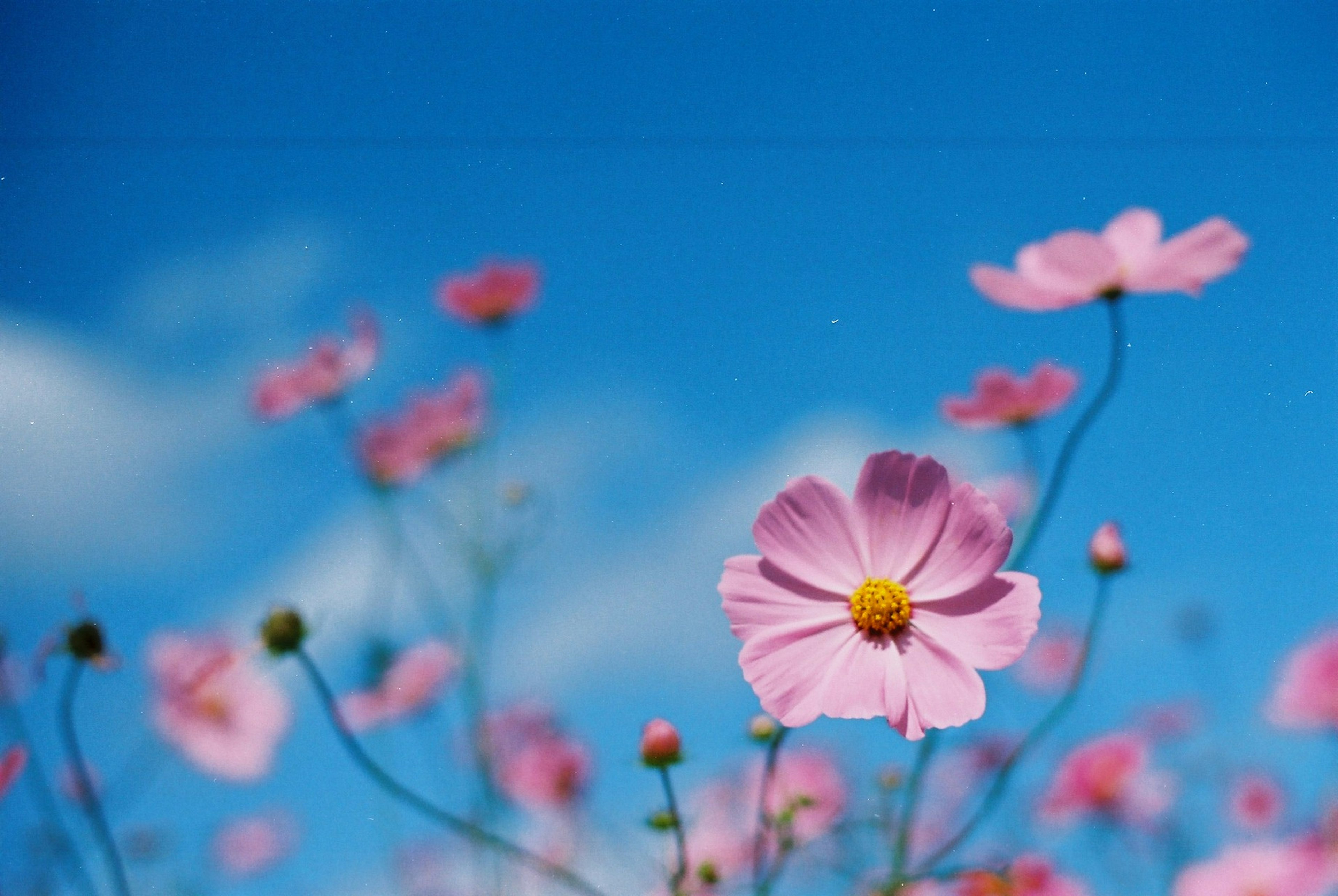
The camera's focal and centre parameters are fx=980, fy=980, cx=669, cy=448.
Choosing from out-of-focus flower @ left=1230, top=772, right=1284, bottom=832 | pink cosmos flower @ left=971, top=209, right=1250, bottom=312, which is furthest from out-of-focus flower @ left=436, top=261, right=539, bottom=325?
out-of-focus flower @ left=1230, top=772, right=1284, bottom=832

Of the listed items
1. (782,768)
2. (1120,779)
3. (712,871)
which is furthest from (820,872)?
(1120,779)

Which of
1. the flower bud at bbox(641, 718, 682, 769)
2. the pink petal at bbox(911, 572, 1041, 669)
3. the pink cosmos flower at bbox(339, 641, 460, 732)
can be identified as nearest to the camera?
the pink petal at bbox(911, 572, 1041, 669)

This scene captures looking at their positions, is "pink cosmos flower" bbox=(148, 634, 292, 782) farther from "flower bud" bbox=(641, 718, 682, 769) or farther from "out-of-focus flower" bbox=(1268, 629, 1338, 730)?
"out-of-focus flower" bbox=(1268, 629, 1338, 730)

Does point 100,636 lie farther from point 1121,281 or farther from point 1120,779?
point 1120,779

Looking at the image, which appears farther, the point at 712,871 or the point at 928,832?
the point at 928,832

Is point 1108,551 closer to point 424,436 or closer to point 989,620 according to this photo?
point 989,620

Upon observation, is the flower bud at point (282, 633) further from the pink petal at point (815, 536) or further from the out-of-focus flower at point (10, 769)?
the pink petal at point (815, 536)
